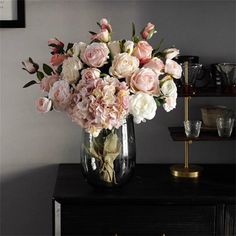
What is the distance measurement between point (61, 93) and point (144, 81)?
28 centimetres

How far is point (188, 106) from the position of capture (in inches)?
101

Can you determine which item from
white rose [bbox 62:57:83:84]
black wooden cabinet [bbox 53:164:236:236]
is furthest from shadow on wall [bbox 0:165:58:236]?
white rose [bbox 62:57:83:84]

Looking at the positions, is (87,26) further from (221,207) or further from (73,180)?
(221,207)

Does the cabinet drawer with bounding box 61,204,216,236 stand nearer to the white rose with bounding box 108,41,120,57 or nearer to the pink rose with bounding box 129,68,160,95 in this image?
the pink rose with bounding box 129,68,160,95

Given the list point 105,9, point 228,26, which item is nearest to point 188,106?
point 228,26

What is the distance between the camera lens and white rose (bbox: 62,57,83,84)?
76.1 inches

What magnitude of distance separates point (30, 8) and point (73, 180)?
2.48 ft

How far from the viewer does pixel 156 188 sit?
7.16ft

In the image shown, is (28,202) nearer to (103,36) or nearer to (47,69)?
(47,69)

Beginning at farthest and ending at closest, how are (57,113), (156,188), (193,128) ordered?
(57,113) → (193,128) → (156,188)

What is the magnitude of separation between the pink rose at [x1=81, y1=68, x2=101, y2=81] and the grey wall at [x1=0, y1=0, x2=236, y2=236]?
62 centimetres

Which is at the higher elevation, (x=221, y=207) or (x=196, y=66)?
(x=196, y=66)

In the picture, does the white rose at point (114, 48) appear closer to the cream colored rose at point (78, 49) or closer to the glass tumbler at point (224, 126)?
the cream colored rose at point (78, 49)

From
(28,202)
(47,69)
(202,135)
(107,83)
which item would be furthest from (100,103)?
(28,202)
